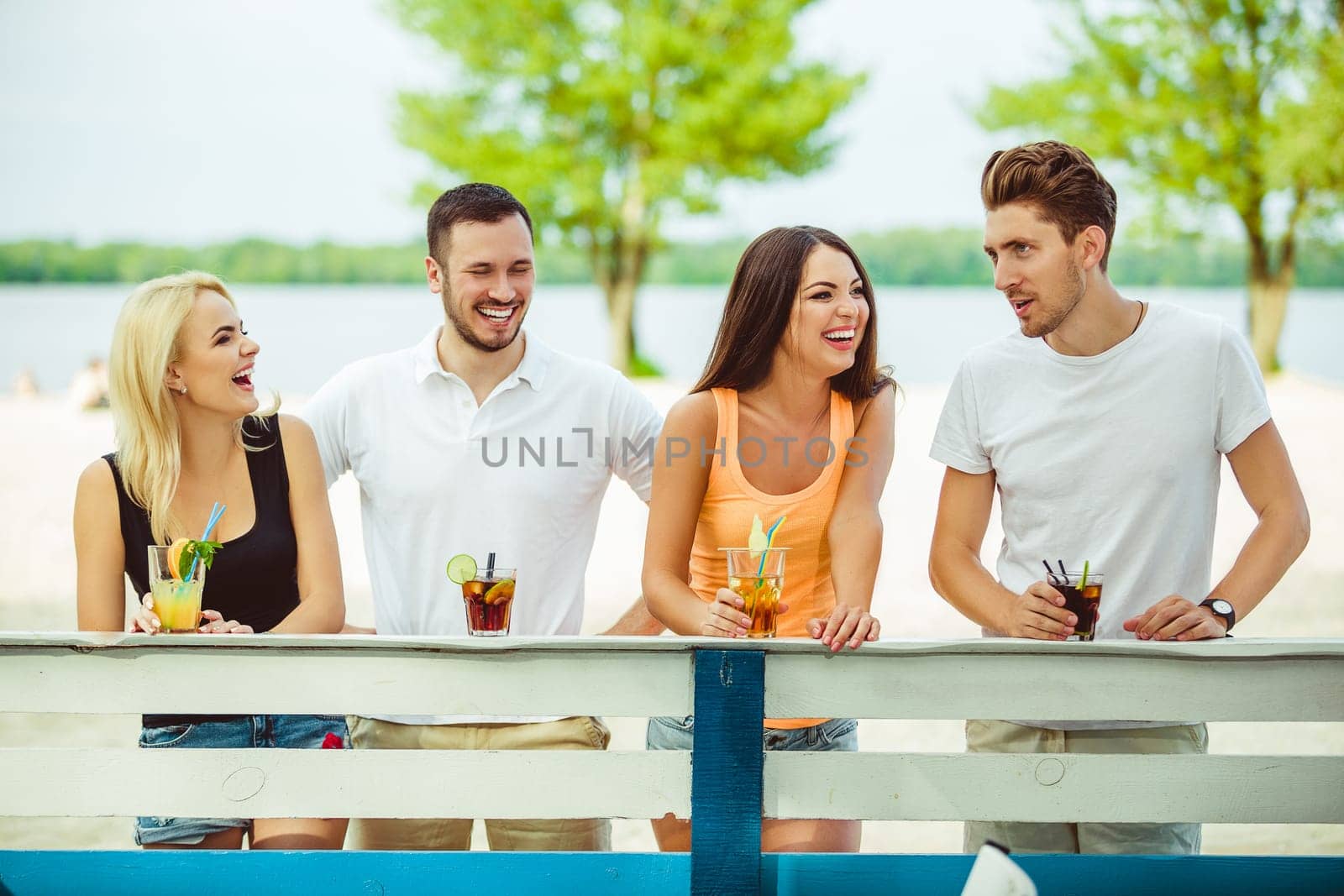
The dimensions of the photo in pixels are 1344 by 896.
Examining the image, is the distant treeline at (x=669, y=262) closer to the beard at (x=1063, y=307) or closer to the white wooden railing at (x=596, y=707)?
the beard at (x=1063, y=307)

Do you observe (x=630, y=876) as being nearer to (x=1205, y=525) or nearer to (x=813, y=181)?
(x=1205, y=525)

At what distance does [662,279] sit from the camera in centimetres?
2936

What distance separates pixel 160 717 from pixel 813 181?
83.0 ft

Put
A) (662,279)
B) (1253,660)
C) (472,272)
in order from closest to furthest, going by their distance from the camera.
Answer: (1253,660) → (472,272) → (662,279)

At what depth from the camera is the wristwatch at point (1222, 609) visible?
2.47 metres

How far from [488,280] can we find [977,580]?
1292mm

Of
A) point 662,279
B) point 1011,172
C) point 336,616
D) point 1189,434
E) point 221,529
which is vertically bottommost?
point 336,616

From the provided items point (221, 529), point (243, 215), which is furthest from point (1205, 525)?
point (243, 215)

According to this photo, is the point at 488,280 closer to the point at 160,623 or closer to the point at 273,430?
the point at 273,430

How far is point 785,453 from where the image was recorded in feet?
9.29

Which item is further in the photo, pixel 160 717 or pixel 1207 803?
pixel 160 717

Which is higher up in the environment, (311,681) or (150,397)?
(150,397)

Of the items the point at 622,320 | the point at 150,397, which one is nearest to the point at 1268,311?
the point at 622,320

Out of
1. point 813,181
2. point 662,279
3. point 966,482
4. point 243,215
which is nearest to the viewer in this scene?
point 966,482
